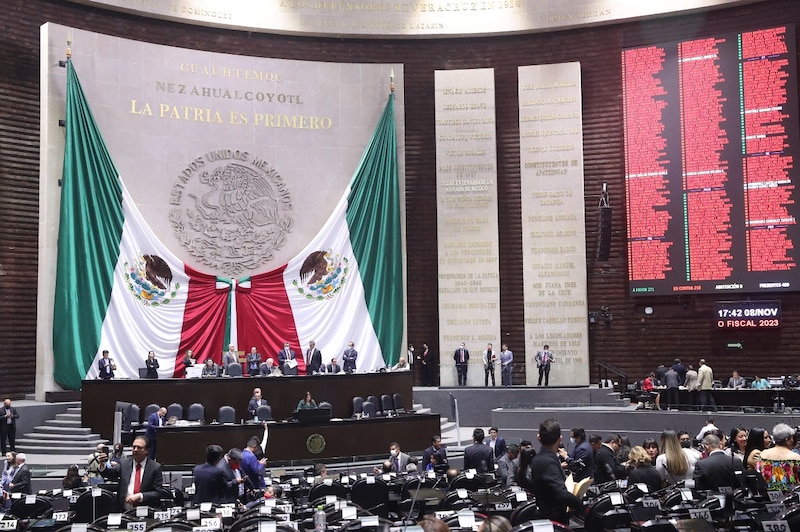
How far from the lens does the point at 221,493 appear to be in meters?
8.45

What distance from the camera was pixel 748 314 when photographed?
20.7 metres

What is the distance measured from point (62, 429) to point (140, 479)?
10457 mm

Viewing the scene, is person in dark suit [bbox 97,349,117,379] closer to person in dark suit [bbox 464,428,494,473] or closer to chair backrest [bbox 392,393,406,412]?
chair backrest [bbox 392,393,406,412]

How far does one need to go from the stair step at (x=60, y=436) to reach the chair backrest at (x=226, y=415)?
2.26 metres

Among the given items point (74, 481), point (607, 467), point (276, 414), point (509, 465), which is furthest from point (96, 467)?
point (607, 467)

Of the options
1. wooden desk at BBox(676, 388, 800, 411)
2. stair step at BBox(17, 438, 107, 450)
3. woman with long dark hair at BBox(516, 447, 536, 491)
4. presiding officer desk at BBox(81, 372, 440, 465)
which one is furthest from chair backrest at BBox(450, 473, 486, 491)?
wooden desk at BBox(676, 388, 800, 411)

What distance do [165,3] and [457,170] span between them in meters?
8.49

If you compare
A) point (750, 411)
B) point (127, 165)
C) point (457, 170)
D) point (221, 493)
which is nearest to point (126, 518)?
point (221, 493)

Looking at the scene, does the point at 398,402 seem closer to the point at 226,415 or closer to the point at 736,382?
the point at 226,415

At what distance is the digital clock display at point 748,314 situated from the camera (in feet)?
66.9

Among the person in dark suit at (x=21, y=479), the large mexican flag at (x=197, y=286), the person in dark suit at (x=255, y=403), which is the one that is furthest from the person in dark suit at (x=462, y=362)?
the person in dark suit at (x=21, y=479)

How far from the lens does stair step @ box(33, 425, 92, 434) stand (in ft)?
54.5

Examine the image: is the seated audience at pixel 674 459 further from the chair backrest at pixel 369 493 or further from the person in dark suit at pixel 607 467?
the chair backrest at pixel 369 493

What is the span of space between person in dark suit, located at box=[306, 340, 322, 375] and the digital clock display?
9.52 meters
